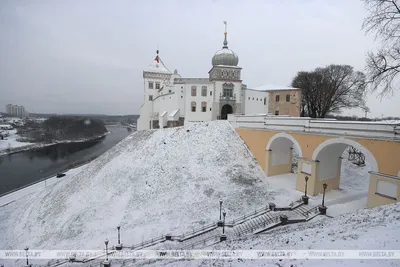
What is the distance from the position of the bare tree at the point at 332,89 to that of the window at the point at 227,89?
59.8 feet

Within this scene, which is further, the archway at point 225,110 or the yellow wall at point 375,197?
the archway at point 225,110

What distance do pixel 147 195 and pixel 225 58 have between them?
935 inches

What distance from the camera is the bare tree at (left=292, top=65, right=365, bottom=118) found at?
3778cm

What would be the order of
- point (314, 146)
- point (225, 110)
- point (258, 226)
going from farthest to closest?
point (225, 110), point (314, 146), point (258, 226)

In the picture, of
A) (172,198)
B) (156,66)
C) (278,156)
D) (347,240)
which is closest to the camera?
(347,240)

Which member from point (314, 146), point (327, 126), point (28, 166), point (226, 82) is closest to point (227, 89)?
point (226, 82)

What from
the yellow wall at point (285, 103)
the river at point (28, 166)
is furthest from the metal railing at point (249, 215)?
the river at point (28, 166)

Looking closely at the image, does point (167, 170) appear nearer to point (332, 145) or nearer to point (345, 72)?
point (332, 145)

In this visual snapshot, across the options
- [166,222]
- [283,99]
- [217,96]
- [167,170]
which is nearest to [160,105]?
[217,96]

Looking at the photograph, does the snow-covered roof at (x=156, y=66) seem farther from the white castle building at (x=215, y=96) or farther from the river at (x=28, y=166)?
the river at (x=28, y=166)

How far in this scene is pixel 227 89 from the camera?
33312mm

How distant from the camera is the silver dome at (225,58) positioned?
109 ft

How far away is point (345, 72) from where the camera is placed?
38.1 m

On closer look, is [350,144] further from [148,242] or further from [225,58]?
[225,58]
